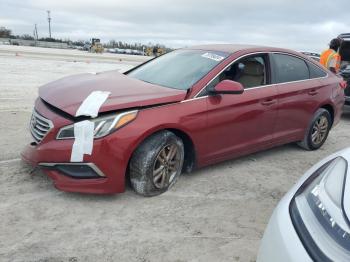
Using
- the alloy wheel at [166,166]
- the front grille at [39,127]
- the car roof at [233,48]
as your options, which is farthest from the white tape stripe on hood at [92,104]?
the car roof at [233,48]

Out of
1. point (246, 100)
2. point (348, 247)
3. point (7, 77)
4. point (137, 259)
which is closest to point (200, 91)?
point (246, 100)

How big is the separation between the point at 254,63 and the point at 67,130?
2570mm

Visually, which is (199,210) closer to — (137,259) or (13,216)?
(137,259)

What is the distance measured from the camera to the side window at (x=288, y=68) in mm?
5291

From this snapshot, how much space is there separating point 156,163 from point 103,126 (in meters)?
0.68

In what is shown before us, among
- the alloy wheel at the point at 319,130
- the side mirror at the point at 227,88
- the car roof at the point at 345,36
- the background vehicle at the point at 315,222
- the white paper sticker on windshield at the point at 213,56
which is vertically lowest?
the alloy wheel at the point at 319,130

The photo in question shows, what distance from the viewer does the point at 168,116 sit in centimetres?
396

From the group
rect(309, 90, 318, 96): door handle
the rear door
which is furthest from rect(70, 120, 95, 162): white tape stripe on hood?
rect(309, 90, 318, 96): door handle

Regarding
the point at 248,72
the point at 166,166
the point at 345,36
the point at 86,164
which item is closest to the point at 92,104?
the point at 86,164

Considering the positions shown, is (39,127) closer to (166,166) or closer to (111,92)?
(111,92)

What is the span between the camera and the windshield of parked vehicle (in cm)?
449

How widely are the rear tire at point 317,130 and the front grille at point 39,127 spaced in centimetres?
378

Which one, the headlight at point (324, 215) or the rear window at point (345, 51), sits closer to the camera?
the headlight at point (324, 215)

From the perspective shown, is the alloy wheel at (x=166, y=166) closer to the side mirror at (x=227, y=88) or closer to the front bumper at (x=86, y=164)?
the front bumper at (x=86, y=164)
